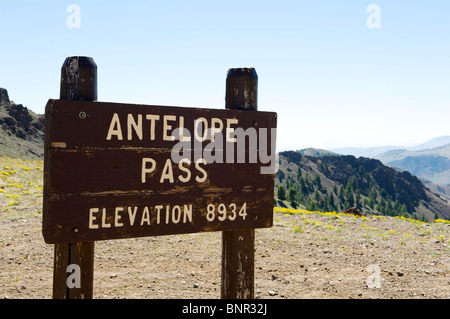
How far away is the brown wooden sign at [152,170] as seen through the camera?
3.75m

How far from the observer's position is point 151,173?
409cm

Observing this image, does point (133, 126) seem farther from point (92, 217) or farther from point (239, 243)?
point (239, 243)

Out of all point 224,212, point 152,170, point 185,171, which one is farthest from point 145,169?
point 224,212

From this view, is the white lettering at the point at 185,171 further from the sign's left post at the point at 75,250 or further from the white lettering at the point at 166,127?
the sign's left post at the point at 75,250

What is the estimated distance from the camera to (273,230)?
44.6ft

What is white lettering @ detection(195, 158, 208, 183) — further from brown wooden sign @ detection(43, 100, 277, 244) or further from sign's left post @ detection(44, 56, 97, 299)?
sign's left post @ detection(44, 56, 97, 299)

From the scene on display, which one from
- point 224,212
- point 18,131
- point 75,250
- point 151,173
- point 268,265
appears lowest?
point 268,265

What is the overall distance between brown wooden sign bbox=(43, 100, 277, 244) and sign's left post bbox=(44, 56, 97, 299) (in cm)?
18

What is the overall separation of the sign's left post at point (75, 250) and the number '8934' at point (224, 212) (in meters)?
1.29

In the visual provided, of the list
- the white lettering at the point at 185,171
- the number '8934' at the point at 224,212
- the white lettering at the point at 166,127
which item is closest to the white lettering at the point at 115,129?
the white lettering at the point at 166,127

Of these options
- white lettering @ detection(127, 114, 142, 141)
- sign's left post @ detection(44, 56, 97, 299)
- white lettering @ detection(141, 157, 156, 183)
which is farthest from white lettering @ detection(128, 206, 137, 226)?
white lettering @ detection(127, 114, 142, 141)

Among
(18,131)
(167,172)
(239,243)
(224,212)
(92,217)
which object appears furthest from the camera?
(18,131)

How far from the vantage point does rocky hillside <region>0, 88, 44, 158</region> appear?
124 metres

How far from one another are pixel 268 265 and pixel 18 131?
14884 centimetres
